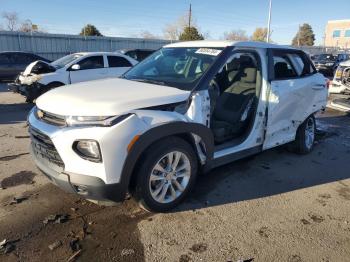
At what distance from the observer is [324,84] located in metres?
5.77

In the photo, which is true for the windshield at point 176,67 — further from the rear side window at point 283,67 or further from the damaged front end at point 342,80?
the damaged front end at point 342,80

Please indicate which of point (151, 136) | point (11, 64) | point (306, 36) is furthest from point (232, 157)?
point (306, 36)

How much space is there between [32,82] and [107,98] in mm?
7034

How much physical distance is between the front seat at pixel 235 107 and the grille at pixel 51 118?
6.46 feet

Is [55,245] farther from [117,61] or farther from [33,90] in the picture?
[117,61]

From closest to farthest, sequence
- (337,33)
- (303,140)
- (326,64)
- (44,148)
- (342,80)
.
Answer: (44,148) → (303,140) → (342,80) → (326,64) → (337,33)

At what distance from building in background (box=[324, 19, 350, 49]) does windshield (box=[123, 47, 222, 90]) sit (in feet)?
280

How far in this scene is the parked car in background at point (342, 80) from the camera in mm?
9320

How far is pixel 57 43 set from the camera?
77.1ft

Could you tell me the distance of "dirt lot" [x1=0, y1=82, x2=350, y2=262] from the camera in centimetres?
301

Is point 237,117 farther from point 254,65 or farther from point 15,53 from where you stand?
point 15,53

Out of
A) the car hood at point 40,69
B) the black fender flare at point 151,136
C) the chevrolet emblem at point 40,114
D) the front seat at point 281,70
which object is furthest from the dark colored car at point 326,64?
the chevrolet emblem at point 40,114

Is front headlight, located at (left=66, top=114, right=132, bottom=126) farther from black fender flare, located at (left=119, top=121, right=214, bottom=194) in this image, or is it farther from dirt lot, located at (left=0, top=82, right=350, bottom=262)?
dirt lot, located at (left=0, top=82, right=350, bottom=262)

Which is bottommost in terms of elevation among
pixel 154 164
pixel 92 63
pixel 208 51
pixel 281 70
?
pixel 154 164
